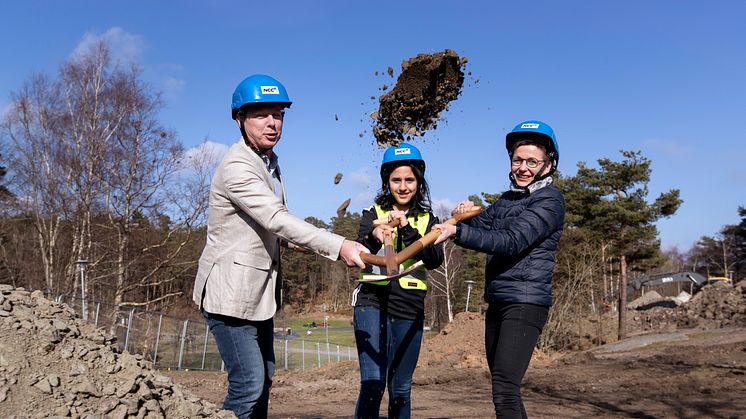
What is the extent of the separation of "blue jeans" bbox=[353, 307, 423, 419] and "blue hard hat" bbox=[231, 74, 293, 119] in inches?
59.7

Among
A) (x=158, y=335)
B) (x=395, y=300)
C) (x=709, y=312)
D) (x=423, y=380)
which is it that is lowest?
(x=423, y=380)

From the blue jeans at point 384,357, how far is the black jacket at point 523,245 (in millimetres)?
615

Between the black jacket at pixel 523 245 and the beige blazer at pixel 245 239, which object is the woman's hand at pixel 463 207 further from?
the beige blazer at pixel 245 239

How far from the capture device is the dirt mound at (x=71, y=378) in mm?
3049

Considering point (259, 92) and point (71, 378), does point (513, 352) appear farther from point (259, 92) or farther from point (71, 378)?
point (71, 378)

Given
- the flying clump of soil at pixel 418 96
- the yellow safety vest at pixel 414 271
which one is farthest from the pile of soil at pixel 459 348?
the yellow safety vest at pixel 414 271

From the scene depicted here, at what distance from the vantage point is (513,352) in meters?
3.50

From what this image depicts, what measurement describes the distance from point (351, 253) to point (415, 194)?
54.2 inches

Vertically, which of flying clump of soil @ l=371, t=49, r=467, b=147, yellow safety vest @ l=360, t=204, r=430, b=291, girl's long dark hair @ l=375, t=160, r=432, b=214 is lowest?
yellow safety vest @ l=360, t=204, r=430, b=291

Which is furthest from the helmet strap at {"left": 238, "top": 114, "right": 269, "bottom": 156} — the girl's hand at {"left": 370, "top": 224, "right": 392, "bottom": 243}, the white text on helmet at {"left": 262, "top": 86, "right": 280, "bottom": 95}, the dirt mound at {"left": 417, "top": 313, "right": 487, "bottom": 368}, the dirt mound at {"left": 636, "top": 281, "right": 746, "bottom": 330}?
the dirt mound at {"left": 636, "top": 281, "right": 746, "bottom": 330}

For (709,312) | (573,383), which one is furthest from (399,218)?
(709,312)

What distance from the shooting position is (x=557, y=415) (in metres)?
7.53

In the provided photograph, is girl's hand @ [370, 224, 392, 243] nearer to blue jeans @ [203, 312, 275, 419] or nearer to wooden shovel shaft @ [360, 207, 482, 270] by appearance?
wooden shovel shaft @ [360, 207, 482, 270]

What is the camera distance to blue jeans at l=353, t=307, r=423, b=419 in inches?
149
